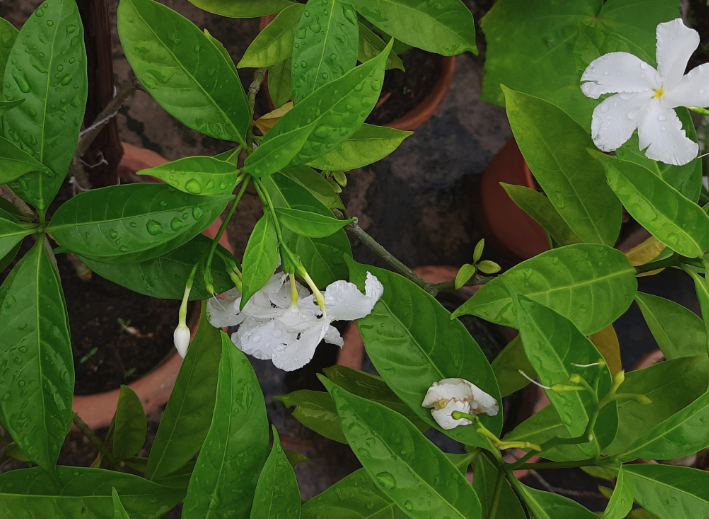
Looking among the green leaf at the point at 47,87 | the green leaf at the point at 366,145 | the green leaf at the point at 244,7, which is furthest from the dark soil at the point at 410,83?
the green leaf at the point at 47,87

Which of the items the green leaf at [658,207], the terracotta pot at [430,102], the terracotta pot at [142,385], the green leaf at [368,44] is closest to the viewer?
the green leaf at [658,207]

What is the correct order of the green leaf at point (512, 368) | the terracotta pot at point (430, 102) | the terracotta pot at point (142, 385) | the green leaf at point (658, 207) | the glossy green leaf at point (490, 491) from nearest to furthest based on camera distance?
the green leaf at point (658, 207) < the glossy green leaf at point (490, 491) < the green leaf at point (512, 368) < the terracotta pot at point (142, 385) < the terracotta pot at point (430, 102)

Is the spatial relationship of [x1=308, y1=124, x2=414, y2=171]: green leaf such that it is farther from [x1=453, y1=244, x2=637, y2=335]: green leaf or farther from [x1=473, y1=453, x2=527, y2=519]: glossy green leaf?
[x1=473, y1=453, x2=527, y2=519]: glossy green leaf

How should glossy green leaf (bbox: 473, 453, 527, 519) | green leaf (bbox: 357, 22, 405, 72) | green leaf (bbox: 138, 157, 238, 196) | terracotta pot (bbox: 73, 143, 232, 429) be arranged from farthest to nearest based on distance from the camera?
terracotta pot (bbox: 73, 143, 232, 429) → green leaf (bbox: 357, 22, 405, 72) → glossy green leaf (bbox: 473, 453, 527, 519) → green leaf (bbox: 138, 157, 238, 196)

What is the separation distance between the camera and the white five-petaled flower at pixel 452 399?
632mm

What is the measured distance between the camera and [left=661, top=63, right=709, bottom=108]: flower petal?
59 cm

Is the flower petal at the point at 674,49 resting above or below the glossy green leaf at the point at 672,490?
above

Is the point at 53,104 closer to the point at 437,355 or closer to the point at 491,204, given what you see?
the point at 437,355

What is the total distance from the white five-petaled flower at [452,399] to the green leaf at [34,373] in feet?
1.37

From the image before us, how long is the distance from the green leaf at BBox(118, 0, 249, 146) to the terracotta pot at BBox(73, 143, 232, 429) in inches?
23.1

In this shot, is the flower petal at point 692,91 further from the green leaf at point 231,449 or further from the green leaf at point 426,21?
the green leaf at point 231,449

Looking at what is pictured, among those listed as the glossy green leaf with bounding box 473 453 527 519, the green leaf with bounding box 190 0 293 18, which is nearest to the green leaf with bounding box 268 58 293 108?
the green leaf with bounding box 190 0 293 18

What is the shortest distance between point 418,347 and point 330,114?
31 cm

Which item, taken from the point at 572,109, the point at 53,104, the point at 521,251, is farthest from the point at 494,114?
the point at 53,104
